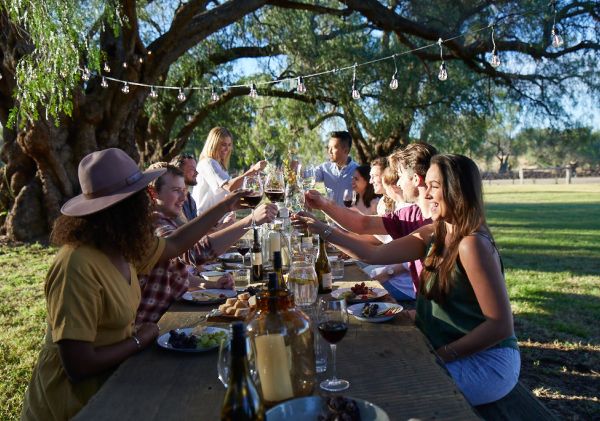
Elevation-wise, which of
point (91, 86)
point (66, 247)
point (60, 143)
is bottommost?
point (66, 247)

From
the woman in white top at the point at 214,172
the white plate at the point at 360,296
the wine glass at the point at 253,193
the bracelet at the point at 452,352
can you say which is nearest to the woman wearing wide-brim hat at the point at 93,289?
the wine glass at the point at 253,193

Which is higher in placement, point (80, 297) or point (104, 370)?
point (80, 297)

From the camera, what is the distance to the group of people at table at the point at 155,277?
1.95 m

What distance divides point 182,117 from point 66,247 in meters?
15.0

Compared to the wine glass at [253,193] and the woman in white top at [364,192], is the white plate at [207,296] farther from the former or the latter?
the woman in white top at [364,192]

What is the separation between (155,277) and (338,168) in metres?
4.75

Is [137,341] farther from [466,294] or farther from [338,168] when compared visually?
[338,168]

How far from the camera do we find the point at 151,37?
498 inches

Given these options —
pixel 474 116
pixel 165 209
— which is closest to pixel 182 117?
pixel 474 116

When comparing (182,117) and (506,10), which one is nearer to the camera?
(506,10)

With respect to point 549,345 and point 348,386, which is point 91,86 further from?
point 348,386

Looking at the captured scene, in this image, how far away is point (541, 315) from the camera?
5.61 m

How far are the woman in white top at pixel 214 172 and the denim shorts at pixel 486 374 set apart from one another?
3746 mm

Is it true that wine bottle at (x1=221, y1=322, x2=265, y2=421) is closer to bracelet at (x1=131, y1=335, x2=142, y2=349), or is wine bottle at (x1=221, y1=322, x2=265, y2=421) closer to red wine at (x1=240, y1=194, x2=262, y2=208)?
bracelet at (x1=131, y1=335, x2=142, y2=349)
